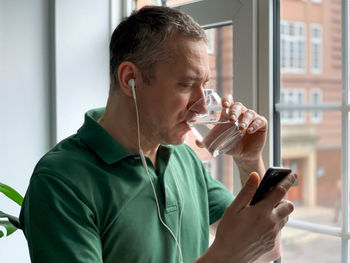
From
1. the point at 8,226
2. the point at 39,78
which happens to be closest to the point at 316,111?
the point at 8,226

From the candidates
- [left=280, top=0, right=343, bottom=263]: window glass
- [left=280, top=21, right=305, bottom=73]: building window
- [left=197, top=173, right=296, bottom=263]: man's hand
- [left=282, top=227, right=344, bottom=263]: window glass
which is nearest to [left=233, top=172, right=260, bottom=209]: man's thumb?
[left=197, top=173, right=296, bottom=263]: man's hand

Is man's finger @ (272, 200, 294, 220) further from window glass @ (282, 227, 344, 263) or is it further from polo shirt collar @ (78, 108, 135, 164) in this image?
window glass @ (282, 227, 344, 263)

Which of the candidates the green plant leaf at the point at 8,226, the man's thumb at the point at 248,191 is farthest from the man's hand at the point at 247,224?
the green plant leaf at the point at 8,226

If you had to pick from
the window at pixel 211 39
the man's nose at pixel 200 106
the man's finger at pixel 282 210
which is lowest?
the man's finger at pixel 282 210

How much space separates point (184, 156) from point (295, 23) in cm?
82

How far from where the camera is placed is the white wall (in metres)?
1.94

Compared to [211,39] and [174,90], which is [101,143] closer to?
[174,90]

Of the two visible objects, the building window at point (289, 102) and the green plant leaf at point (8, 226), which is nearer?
the green plant leaf at point (8, 226)

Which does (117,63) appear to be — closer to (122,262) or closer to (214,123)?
(214,123)

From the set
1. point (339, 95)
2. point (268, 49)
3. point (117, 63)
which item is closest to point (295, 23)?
point (268, 49)

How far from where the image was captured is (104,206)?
1095 millimetres

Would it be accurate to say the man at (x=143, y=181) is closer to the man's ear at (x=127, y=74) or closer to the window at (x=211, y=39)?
the man's ear at (x=127, y=74)

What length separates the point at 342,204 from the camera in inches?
56.8

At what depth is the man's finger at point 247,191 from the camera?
3.23 ft
